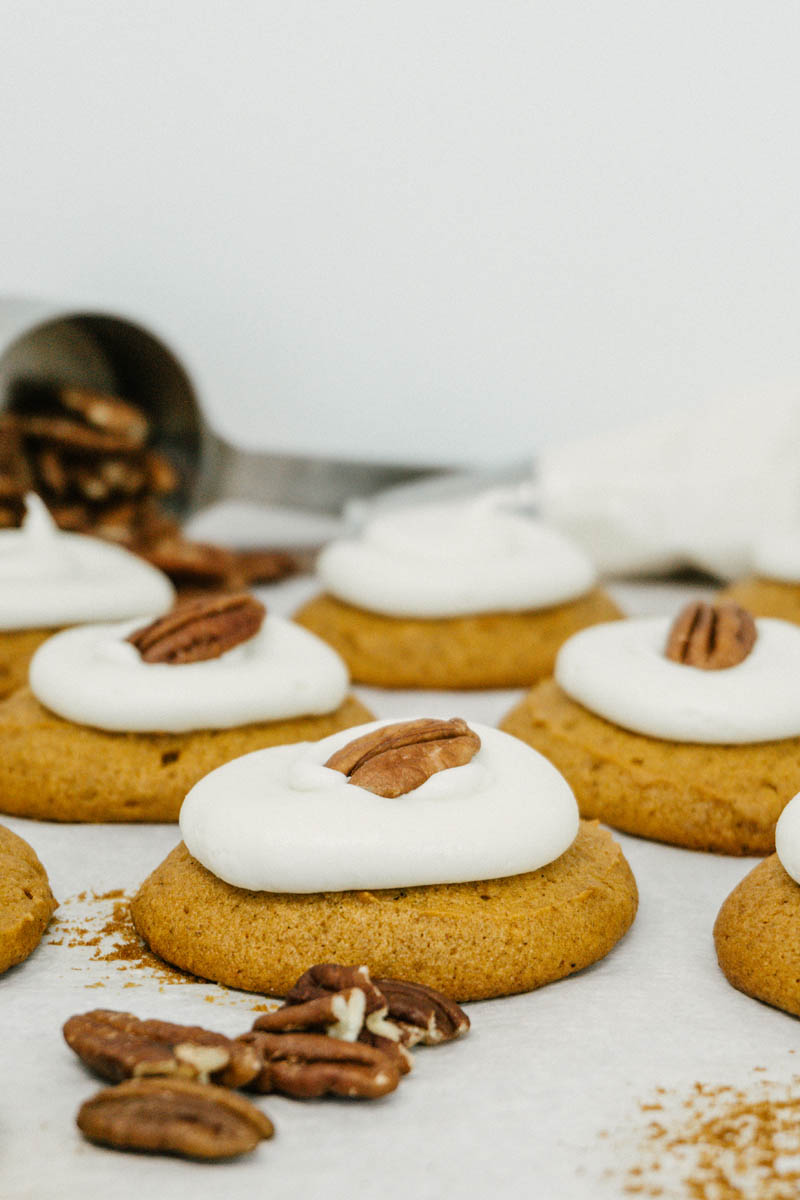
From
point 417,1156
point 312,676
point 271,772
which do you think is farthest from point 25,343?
point 417,1156

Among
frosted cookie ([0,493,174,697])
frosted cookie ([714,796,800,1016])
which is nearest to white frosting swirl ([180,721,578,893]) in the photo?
frosted cookie ([714,796,800,1016])

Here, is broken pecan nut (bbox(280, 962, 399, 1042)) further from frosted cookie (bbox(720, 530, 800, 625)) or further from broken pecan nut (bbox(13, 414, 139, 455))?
broken pecan nut (bbox(13, 414, 139, 455))

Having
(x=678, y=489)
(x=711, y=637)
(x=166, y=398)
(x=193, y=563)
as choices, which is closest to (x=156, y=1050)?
(x=711, y=637)

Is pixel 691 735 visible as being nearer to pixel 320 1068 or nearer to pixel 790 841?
pixel 790 841

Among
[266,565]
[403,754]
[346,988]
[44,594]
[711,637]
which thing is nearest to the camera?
[346,988]

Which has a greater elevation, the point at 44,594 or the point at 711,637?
the point at 711,637

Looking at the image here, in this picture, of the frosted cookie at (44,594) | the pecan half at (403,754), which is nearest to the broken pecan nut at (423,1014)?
the pecan half at (403,754)
